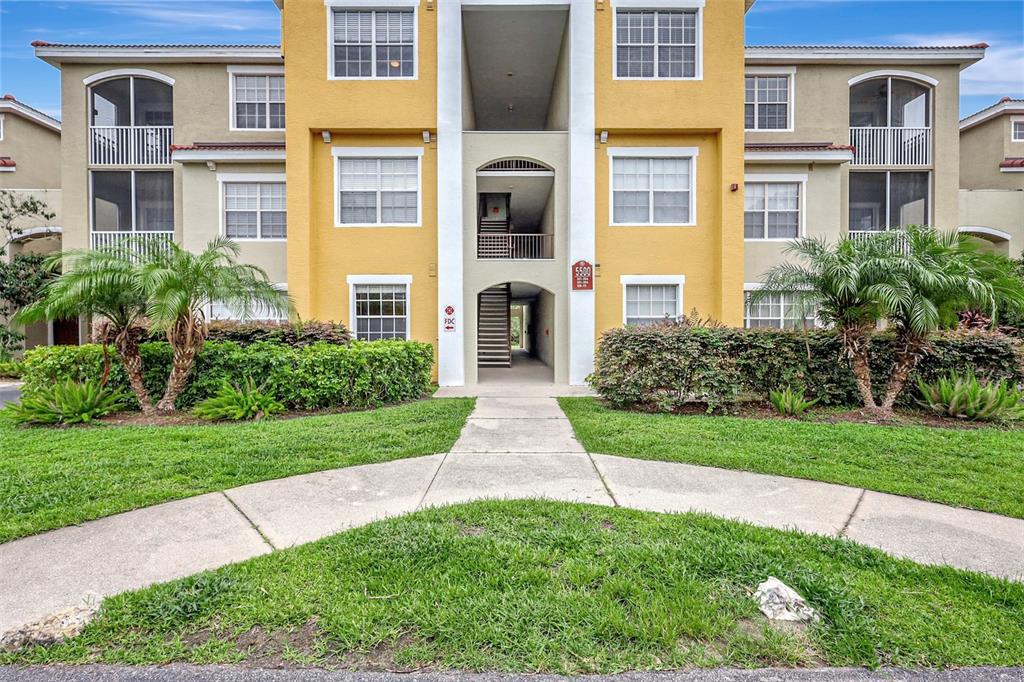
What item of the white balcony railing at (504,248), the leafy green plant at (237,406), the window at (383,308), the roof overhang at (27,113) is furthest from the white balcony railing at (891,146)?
the roof overhang at (27,113)

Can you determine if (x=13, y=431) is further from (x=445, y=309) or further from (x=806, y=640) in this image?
(x=806, y=640)

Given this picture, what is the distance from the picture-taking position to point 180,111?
16234 millimetres

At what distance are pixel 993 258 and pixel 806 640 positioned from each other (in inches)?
361

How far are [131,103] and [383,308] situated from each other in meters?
11.8

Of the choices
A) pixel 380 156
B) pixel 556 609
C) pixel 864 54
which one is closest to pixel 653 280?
pixel 380 156

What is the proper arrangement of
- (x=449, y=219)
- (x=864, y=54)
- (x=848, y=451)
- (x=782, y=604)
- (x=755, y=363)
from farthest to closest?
1. (x=864, y=54)
2. (x=449, y=219)
3. (x=755, y=363)
4. (x=848, y=451)
5. (x=782, y=604)

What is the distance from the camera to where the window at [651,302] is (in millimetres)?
13945

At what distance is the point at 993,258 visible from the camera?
8352mm

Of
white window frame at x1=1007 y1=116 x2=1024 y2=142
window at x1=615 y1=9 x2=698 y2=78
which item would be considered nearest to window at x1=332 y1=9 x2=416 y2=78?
window at x1=615 y1=9 x2=698 y2=78

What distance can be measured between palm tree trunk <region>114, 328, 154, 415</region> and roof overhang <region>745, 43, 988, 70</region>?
18932 mm

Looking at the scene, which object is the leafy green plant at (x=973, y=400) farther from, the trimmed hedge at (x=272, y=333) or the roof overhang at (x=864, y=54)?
the roof overhang at (x=864, y=54)

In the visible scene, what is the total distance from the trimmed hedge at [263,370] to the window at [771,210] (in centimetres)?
1185

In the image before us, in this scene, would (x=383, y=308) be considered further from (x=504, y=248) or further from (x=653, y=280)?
(x=653, y=280)

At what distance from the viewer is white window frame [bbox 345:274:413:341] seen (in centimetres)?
1387
